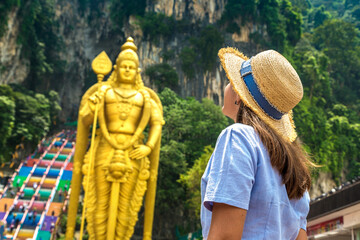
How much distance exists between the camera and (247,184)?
3.67 ft

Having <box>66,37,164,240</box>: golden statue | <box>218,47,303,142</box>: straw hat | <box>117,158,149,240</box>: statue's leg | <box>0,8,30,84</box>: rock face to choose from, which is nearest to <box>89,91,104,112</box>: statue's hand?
<box>66,37,164,240</box>: golden statue

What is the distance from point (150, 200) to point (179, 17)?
19.9 m

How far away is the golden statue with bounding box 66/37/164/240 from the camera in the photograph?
8945 millimetres

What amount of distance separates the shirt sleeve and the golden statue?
24.9 feet

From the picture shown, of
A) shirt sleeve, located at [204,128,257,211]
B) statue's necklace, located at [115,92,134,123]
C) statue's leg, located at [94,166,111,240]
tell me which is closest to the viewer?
shirt sleeve, located at [204,128,257,211]

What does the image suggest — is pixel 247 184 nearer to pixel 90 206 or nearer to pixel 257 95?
pixel 257 95

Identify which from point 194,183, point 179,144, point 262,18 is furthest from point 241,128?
point 262,18

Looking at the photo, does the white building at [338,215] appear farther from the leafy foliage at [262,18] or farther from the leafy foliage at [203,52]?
the leafy foliage at [262,18]

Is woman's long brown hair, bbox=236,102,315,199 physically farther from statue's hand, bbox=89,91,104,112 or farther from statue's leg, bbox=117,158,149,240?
statue's leg, bbox=117,158,149,240

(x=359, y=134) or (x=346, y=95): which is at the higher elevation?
(x=346, y=95)

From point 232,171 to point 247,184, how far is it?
0.05 meters

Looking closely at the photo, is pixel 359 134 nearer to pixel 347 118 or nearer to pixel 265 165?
pixel 347 118

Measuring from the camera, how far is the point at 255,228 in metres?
1.15

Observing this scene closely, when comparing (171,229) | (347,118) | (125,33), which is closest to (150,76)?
(125,33)
